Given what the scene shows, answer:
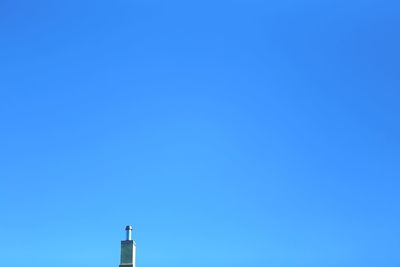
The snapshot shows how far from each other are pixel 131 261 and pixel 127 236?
112 cm

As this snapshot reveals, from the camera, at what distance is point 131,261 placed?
1433 inches

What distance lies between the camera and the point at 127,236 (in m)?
36.8
